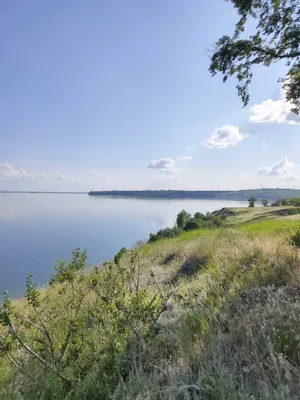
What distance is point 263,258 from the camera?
16.6 feet

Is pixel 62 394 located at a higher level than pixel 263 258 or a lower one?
lower

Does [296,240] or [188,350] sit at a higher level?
[296,240]

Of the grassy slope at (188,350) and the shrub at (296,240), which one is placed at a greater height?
the shrub at (296,240)

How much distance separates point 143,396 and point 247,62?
10795mm

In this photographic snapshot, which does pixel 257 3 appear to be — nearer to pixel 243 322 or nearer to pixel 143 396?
pixel 243 322

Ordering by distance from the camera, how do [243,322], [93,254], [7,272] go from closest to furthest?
[243,322] < [7,272] < [93,254]

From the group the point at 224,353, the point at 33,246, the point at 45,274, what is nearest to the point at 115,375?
the point at 224,353

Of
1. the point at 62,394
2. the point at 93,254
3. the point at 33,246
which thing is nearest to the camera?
the point at 62,394

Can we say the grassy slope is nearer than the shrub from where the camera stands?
Yes

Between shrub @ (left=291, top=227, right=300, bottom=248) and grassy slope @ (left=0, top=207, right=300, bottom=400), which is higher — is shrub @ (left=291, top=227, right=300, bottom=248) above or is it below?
above

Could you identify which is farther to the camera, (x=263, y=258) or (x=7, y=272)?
(x=7, y=272)

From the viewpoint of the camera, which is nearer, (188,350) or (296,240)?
(188,350)

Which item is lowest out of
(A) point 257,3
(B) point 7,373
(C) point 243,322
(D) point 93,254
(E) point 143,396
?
(D) point 93,254

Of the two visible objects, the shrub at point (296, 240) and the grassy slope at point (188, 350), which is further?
the shrub at point (296, 240)
